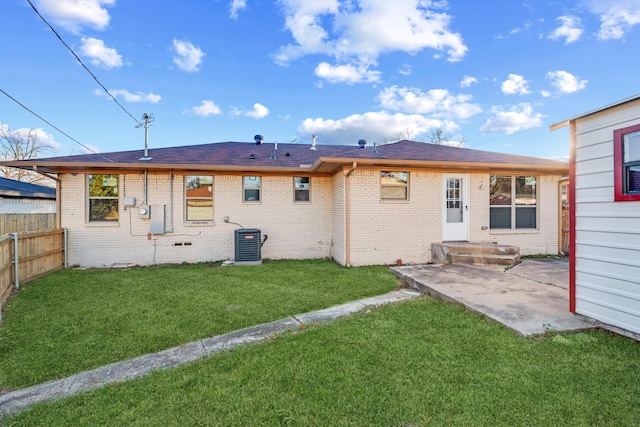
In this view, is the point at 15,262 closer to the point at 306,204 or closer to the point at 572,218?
the point at 306,204

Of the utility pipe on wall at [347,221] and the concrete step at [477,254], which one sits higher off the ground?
the utility pipe on wall at [347,221]

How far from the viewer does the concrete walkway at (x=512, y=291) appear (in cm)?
361

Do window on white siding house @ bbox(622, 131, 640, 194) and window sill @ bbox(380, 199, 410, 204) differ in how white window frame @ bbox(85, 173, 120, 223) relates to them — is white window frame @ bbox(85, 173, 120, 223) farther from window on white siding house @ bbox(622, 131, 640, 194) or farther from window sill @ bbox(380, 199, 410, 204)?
window on white siding house @ bbox(622, 131, 640, 194)

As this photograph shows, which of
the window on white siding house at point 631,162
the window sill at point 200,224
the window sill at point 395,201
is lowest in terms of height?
the window sill at point 200,224

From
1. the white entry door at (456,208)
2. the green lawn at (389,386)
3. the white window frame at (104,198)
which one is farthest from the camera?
the white entry door at (456,208)

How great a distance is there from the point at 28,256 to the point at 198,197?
12.1 ft

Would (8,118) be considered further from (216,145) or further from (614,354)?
(614,354)

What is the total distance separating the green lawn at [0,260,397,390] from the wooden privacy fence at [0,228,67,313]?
0.27 m

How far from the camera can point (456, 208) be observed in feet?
27.5

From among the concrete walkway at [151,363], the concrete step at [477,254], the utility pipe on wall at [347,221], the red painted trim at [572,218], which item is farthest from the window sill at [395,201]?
the red painted trim at [572,218]

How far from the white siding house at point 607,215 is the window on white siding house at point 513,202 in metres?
4.95

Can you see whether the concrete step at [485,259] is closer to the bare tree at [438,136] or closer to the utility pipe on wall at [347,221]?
the utility pipe on wall at [347,221]

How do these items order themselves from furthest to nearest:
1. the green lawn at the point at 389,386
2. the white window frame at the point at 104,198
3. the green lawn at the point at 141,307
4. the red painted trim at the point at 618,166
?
the white window frame at the point at 104,198, the red painted trim at the point at 618,166, the green lawn at the point at 141,307, the green lawn at the point at 389,386

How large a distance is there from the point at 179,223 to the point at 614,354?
28.5 feet
